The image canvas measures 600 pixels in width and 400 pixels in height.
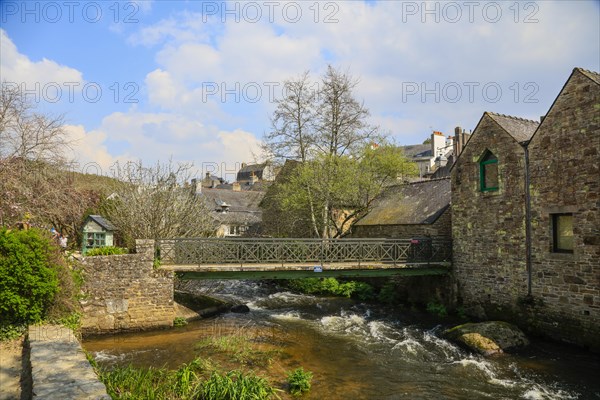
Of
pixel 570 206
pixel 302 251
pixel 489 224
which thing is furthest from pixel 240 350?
pixel 570 206

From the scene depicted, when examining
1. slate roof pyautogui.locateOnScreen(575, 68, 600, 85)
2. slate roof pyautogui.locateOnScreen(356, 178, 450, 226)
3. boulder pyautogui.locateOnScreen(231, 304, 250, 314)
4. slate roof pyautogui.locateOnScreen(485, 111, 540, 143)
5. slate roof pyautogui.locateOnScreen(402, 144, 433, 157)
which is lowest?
boulder pyautogui.locateOnScreen(231, 304, 250, 314)

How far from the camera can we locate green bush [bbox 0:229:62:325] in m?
8.93

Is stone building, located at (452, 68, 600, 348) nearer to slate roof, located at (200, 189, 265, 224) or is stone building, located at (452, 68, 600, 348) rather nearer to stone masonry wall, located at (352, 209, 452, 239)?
stone masonry wall, located at (352, 209, 452, 239)

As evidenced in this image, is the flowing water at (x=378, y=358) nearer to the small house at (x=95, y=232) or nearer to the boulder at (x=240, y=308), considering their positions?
→ the boulder at (x=240, y=308)

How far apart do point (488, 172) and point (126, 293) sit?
42.7ft

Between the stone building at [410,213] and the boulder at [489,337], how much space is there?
5530 millimetres

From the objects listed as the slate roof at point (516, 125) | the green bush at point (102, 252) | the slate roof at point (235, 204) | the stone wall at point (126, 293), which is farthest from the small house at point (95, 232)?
the slate roof at point (235, 204)

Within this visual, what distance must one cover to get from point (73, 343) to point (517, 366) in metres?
10.0

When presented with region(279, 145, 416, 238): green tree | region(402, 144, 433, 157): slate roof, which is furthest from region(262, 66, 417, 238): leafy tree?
region(402, 144, 433, 157): slate roof

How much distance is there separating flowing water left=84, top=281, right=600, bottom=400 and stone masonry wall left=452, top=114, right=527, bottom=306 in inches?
85.2

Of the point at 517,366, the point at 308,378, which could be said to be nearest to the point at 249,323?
the point at 308,378

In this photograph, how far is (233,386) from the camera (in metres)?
7.00

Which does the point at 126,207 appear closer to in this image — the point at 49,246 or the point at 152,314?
the point at 152,314

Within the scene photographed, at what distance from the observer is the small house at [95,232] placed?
17.3 meters
